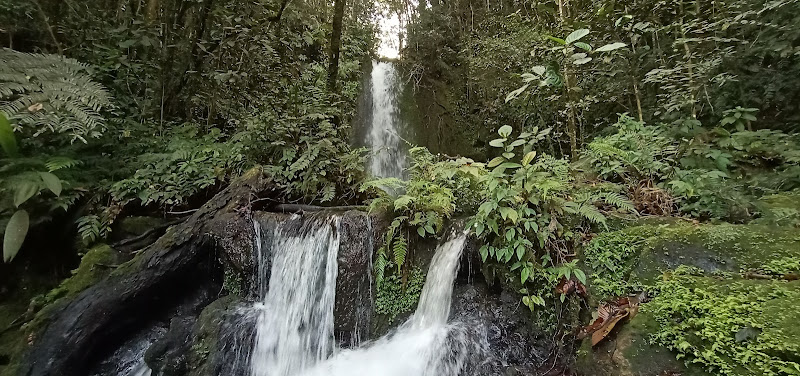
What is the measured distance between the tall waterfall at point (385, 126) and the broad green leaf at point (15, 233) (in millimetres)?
5679

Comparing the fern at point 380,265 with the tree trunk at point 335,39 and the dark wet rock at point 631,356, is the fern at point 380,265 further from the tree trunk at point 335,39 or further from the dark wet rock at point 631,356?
the tree trunk at point 335,39

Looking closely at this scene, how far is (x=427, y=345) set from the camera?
3404mm

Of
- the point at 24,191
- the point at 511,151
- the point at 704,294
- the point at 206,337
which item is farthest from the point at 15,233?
the point at 704,294

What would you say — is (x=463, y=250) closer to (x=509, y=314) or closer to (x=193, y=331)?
(x=509, y=314)

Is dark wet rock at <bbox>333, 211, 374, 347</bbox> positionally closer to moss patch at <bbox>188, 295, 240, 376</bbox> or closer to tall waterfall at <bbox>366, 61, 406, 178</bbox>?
moss patch at <bbox>188, 295, 240, 376</bbox>

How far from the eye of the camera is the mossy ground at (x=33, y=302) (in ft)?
13.3

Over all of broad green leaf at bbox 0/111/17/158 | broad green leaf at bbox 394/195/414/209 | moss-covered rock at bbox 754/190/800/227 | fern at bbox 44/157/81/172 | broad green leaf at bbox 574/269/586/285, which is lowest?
broad green leaf at bbox 574/269/586/285

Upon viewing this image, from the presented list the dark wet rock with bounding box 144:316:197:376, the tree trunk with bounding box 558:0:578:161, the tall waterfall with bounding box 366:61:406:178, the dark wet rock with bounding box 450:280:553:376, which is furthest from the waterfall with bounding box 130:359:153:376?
the tree trunk with bounding box 558:0:578:161

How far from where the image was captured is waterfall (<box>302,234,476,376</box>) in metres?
3.26

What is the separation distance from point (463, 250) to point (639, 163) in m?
1.97

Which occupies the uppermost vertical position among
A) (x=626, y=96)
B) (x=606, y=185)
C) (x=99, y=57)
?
(x=99, y=57)

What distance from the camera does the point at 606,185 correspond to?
146 inches

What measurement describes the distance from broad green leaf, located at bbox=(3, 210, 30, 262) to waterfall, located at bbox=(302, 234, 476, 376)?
10.9 feet

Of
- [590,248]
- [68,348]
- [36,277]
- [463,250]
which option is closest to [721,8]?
[590,248]
